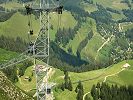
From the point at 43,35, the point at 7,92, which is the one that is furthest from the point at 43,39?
the point at 7,92

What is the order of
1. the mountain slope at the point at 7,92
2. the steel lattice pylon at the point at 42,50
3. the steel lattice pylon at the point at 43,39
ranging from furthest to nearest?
the mountain slope at the point at 7,92 → the steel lattice pylon at the point at 42,50 → the steel lattice pylon at the point at 43,39

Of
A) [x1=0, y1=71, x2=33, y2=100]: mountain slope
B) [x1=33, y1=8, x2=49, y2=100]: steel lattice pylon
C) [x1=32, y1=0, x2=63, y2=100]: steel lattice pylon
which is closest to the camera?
[x1=32, y1=0, x2=63, y2=100]: steel lattice pylon

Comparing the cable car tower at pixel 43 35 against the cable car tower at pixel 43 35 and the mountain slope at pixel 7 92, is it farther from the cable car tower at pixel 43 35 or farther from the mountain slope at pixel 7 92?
the mountain slope at pixel 7 92

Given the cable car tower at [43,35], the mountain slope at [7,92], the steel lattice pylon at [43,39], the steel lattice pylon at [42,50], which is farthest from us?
the mountain slope at [7,92]

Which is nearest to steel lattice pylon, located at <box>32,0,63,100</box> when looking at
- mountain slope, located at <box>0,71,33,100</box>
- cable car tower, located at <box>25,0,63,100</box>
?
cable car tower, located at <box>25,0,63,100</box>

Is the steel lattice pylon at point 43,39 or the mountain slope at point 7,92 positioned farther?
the mountain slope at point 7,92

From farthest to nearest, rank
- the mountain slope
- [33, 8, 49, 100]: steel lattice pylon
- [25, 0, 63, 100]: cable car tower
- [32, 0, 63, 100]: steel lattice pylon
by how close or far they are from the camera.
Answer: the mountain slope, [33, 8, 49, 100]: steel lattice pylon, [32, 0, 63, 100]: steel lattice pylon, [25, 0, 63, 100]: cable car tower

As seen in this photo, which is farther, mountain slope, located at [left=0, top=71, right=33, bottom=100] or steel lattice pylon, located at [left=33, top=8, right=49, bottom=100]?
mountain slope, located at [left=0, top=71, right=33, bottom=100]

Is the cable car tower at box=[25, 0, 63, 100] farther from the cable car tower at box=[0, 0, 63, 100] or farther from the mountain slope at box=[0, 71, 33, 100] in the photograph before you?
the mountain slope at box=[0, 71, 33, 100]

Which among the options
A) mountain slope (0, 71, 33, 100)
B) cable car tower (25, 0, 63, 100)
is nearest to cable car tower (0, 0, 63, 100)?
cable car tower (25, 0, 63, 100)

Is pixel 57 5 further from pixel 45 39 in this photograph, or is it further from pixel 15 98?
pixel 15 98

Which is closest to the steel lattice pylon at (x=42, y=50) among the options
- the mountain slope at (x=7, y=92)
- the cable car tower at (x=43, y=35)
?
the cable car tower at (x=43, y=35)

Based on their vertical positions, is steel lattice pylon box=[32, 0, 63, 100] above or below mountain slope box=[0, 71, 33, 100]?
above
